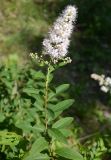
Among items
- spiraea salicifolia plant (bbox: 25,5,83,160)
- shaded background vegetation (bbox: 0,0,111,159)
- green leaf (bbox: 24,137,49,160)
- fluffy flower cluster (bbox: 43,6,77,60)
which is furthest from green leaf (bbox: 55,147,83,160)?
shaded background vegetation (bbox: 0,0,111,159)

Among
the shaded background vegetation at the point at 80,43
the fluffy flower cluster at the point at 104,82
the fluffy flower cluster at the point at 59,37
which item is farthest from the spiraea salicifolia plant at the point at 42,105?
the shaded background vegetation at the point at 80,43

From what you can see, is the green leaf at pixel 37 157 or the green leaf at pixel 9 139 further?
the green leaf at pixel 9 139

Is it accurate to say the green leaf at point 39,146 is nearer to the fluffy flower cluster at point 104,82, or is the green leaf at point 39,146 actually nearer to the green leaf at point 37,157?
the green leaf at point 37,157

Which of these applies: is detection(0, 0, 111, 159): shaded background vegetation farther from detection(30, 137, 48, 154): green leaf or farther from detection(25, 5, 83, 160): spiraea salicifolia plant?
detection(30, 137, 48, 154): green leaf

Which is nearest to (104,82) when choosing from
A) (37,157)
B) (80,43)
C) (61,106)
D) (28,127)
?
(61,106)

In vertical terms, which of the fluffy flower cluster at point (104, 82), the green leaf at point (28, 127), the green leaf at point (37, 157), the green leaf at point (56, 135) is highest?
the fluffy flower cluster at point (104, 82)

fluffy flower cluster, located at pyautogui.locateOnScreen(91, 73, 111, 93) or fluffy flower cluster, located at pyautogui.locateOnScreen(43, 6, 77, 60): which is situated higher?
fluffy flower cluster, located at pyautogui.locateOnScreen(91, 73, 111, 93)
